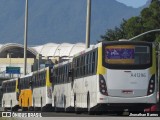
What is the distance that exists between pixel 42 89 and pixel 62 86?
30.7 feet

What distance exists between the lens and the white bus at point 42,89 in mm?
49284

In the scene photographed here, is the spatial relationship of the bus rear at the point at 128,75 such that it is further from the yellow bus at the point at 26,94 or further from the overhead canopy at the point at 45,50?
the overhead canopy at the point at 45,50

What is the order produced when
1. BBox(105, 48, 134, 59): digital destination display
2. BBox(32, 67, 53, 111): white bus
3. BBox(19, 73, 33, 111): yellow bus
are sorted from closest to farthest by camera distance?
BBox(105, 48, 134, 59): digital destination display → BBox(32, 67, 53, 111): white bus → BBox(19, 73, 33, 111): yellow bus

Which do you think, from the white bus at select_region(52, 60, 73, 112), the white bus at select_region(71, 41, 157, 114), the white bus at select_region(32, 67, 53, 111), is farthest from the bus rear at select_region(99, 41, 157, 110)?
the white bus at select_region(32, 67, 53, 111)

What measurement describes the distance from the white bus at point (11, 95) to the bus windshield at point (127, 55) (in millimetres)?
35943

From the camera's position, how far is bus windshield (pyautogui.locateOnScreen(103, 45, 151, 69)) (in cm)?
3016

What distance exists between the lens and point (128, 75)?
3042 cm

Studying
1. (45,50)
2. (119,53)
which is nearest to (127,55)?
(119,53)

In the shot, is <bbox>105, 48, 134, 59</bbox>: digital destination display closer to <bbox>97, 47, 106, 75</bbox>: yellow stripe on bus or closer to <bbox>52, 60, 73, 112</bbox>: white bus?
<bbox>97, 47, 106, 75</bbox>: yellow stripe on bus

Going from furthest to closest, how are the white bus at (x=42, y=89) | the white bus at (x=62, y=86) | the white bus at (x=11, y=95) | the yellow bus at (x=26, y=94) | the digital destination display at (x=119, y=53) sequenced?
1. the white bus at (x=11, y=95)
2. the yellow bus at (x=26, y=94)
3. the white bus at (x=42, y=89)
4. the white bus at (x=62, y=86)
5. the digital destination display at (x=119, y=53)

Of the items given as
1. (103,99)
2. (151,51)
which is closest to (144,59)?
(151,51)

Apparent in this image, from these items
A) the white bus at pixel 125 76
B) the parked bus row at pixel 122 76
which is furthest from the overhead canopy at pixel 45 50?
the white bus at pixel 125 76

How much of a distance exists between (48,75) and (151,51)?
19542mm

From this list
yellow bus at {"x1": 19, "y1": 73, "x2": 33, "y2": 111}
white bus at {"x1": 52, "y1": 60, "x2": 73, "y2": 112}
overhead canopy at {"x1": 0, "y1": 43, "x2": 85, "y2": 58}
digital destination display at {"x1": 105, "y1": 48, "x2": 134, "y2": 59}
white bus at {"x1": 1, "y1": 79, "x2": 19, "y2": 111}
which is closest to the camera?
digital destination display at {"x1": 105, "y1": 48, "x2": 134, "y2": 59}
